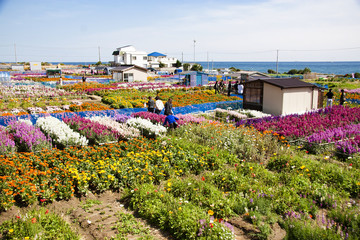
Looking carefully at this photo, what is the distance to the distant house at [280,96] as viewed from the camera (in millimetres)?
17250

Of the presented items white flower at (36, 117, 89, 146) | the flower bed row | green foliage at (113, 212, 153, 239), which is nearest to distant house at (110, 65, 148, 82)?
the flower bed row

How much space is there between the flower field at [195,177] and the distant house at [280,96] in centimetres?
548

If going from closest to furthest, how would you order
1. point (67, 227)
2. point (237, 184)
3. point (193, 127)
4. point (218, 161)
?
point (67, 227) → point (237, 184) → point (218, 161) → point (193, 127)

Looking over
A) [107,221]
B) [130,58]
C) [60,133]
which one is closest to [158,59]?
[130,58]

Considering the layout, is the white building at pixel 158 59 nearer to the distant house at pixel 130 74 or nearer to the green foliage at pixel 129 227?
the distant house at pixel 130 74

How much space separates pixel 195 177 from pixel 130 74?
36.9 metres

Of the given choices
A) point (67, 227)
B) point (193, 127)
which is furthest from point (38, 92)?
point (67, 227)

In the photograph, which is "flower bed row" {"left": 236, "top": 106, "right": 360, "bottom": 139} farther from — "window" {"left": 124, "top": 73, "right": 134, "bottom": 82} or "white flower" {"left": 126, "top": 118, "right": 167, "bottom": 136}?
"window" {"left": 124, "top": 73, "right": 134, "bottom": 82}

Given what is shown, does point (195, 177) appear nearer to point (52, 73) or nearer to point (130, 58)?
point (52, 73)

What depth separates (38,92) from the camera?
27.7 metres

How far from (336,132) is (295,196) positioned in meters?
6.19

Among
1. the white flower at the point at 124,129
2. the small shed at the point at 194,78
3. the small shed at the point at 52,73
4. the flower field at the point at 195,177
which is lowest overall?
the flower field at the point at 195,177

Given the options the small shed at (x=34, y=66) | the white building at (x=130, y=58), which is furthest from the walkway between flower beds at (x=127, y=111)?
the small shed at (x=34, y=66)

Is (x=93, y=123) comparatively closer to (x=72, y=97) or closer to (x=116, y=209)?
(x=116, y=209)
